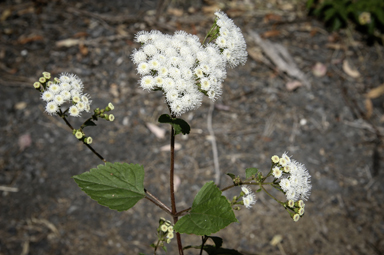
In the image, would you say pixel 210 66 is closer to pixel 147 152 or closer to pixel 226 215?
pixel 226 215

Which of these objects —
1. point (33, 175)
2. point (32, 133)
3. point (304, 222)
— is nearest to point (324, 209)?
point (304, 222)

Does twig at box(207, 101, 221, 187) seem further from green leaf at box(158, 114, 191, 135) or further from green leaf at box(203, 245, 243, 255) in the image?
green leaf at box(158, 114, 191, 135)

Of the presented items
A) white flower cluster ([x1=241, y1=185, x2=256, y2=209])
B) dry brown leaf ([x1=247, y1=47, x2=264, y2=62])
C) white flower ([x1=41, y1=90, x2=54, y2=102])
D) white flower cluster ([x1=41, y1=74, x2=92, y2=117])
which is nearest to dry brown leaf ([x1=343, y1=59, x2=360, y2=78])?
dry brown leaf ([x1=247, y1=47, x2=264, y2=62])

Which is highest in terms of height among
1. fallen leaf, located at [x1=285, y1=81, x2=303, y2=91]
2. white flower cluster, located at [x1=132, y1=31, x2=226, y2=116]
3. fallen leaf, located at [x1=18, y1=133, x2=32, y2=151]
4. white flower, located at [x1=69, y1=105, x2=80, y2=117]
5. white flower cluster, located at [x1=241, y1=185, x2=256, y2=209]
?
white flower cluster, located at [x1=132, y1=31, x2=226, y2=116]

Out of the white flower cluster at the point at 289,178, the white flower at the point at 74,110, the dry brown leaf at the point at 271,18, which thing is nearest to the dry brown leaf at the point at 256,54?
the dry brown leaf at the point at 271,18

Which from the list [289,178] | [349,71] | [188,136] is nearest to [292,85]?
[349,71]

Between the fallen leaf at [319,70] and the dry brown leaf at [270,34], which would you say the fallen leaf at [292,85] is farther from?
the dry brown leaf at [270,34]
